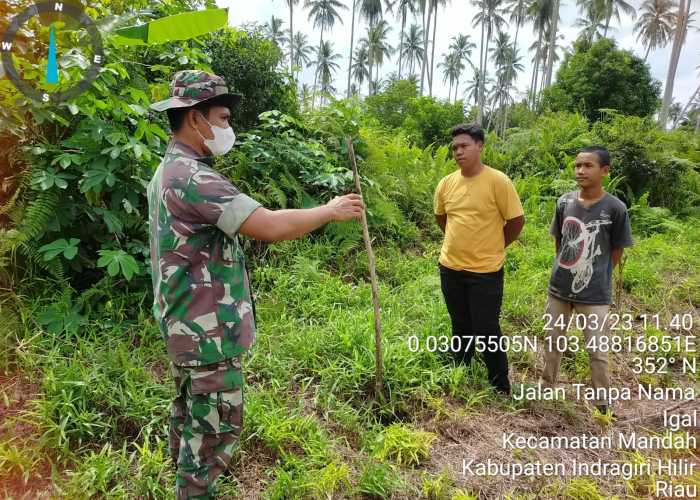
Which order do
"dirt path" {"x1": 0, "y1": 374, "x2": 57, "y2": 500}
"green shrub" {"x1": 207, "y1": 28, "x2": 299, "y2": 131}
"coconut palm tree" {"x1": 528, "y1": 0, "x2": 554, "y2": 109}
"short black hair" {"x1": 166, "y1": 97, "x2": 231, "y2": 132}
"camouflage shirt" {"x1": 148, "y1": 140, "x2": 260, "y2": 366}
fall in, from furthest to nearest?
1. "coconut palm tree" {"x1": 528, "y1": 0, "x2": 554, "y2": 109}
2. "green shrub" {"x1": 207, "y1": 28, "x2": 299, "y2": 131}
3. "dirt path" {"x1": 0, "y1": 374, "x2": 57, "y2": 500}
4. "short black hair" {"x1": 166, "y1": 97, "x2": 231, "y2": 132}
5. "camouflage shirt" {"x1": 148, "y1": 140, "x2": 260, "y2": 366}

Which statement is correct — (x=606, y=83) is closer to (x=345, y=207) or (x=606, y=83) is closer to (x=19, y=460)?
(x=345, y=207)

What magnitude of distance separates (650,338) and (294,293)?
3664 mm

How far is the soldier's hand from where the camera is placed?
6.20ft

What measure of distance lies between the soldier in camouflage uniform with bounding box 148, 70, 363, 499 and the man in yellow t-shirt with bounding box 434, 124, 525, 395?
143 centimetres

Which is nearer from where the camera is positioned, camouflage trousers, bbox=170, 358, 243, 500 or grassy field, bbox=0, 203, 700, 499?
camouflage trousers, bbox=170, 358, 243, 500

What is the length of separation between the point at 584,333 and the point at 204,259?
2.71m

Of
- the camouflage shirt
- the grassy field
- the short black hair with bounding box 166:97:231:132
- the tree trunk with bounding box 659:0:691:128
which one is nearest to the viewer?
the camouflage shirt

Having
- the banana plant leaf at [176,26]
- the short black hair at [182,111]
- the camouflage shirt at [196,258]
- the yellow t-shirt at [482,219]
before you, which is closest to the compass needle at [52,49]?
the banana plant leaf at [176,26]

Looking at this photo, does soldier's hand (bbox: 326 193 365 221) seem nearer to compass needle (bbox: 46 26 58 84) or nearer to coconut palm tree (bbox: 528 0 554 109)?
compass needle (bbox: 46 26 58 84)

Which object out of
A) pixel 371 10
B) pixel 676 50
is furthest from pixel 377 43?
pixel 676 50

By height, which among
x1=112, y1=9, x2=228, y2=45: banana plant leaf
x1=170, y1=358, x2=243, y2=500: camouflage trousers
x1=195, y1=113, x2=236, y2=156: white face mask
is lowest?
x1=170, y1=358, x2=243, y2=500: camouflage trousers

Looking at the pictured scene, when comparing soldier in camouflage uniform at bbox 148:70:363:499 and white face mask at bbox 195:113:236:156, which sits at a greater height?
white face mask at bbox 195:113:236:156

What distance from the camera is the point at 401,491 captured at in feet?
7.46

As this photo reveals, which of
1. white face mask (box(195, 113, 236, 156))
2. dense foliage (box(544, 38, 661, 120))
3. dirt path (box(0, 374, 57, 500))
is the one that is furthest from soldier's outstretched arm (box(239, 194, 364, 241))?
dense foliage (box(544, 38, 661, 120))
